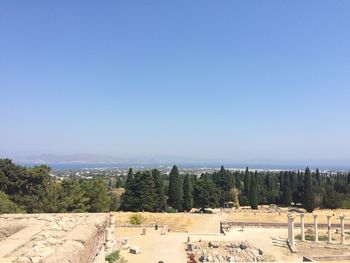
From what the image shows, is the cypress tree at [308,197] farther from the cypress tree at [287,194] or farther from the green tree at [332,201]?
the cypress tree at [287,194]

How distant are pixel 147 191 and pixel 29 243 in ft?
140

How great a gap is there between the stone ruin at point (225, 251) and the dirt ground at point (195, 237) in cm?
74

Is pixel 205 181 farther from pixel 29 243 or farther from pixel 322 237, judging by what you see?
pixel 29 243

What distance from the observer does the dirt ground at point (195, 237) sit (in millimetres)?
22022

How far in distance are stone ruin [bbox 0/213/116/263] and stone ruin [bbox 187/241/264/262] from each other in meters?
15.4

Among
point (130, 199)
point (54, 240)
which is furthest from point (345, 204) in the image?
point (54, 240)

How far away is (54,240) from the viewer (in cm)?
530

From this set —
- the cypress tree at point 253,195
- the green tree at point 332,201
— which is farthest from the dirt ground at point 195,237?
the cypress tree at point 253,195

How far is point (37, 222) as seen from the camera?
707 centimetres

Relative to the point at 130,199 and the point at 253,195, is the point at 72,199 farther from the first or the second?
the point at 253,195

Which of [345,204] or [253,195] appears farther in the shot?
[253,195]

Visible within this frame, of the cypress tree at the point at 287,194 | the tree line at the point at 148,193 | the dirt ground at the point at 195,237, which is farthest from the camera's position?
the cypress tree at the point at 287,194

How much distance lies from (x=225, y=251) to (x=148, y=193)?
24284mm

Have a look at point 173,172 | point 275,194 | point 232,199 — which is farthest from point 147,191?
point 275,194
